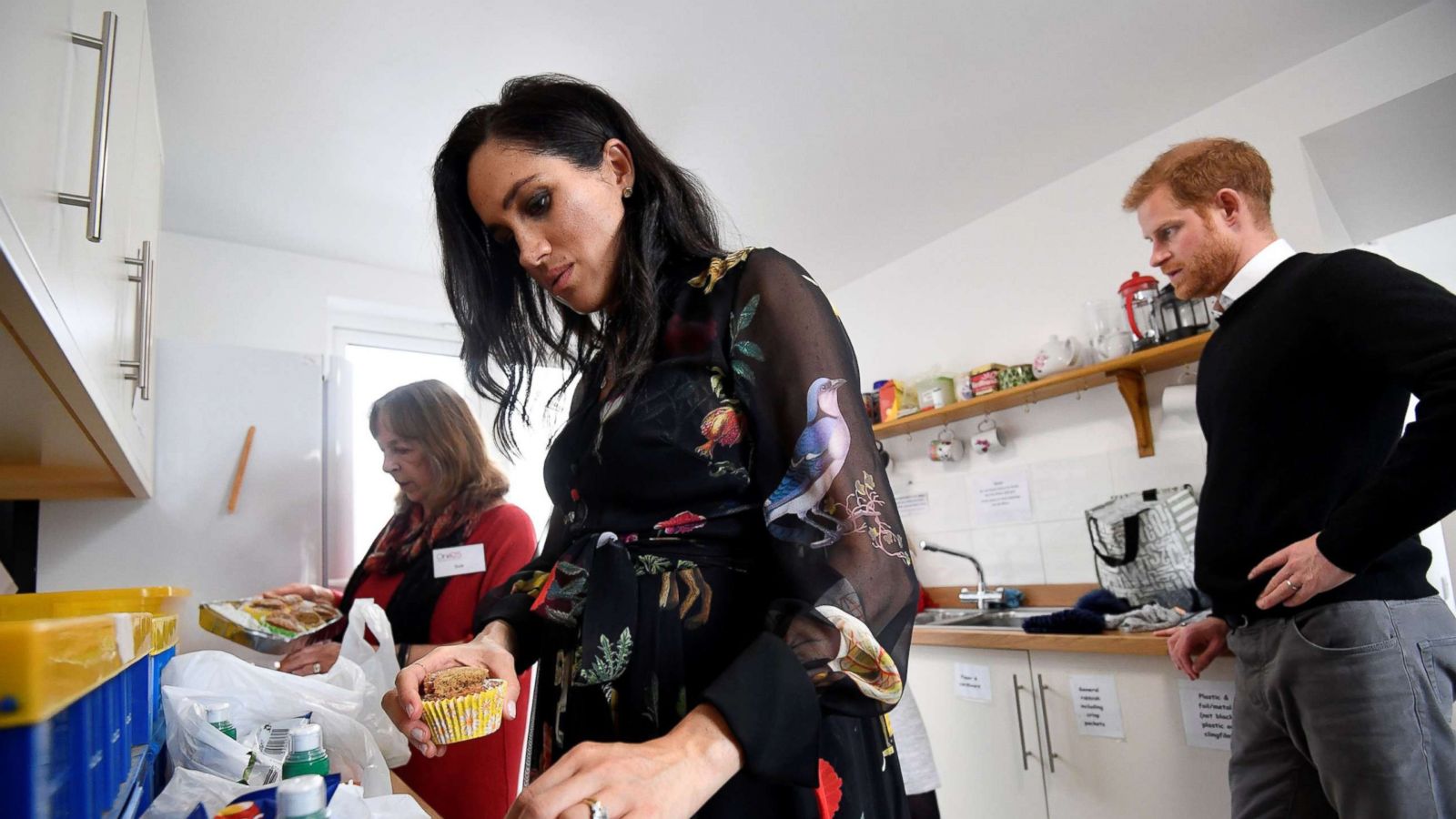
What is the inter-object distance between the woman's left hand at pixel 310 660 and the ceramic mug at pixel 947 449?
2.27 metres

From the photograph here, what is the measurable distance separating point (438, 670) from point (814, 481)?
17.2 inches

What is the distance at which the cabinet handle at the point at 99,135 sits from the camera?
2.30 ft

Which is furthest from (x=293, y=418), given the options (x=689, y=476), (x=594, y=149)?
(x=689, y=476)

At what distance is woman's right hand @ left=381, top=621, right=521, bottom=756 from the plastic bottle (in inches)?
9.9

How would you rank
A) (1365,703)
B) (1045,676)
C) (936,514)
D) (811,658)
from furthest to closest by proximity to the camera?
(936,514) → (1045,676) → (1365,703) → (811,658)

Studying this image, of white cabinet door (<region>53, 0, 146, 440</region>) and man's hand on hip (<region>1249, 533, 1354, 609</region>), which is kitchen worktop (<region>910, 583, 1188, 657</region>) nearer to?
man's hand on hip (<region>1249, 533, 1354, 609</region>)

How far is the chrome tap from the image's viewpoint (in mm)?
2857

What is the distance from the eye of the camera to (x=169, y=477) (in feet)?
6.91

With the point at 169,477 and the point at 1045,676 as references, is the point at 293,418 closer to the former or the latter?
the point at 169,477

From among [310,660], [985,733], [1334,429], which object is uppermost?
[1334,429]

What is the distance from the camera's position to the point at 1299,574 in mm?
1146

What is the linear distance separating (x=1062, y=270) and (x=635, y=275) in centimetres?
245

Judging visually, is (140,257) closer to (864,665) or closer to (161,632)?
(161,632)

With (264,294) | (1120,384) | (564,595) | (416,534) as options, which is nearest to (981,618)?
(1120,384)
